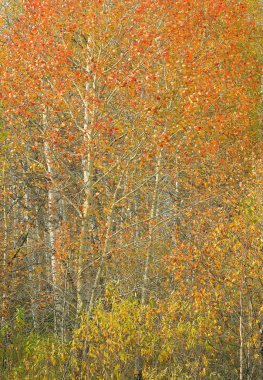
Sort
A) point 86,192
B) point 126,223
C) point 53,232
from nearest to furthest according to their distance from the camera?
point 86,192 → point 126,223 → point 53,232

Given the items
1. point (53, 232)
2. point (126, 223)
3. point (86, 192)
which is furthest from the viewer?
point (53, 232)

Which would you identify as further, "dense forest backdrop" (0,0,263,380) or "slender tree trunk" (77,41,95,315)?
"slender tree trunk" (77,41,95,315)

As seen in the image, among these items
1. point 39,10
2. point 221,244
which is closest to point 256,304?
point 221,244

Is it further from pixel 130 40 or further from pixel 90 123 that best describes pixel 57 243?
pixel 130 40

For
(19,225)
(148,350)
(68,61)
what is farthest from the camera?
(19,225)

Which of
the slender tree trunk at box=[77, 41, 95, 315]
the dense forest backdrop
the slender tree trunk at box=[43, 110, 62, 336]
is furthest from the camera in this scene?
the slender tree trunk at box=[43, 110, 62, 336]

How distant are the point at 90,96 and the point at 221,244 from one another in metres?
3.85

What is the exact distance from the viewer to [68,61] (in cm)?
1254

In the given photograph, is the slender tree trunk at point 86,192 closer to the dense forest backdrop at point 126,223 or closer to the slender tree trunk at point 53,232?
the dense forest backdrop at point 126,223

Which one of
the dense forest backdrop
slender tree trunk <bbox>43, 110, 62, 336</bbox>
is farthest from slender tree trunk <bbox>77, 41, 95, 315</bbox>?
slender tree trunk <bbox>43, 110, 62, 336</bbox>

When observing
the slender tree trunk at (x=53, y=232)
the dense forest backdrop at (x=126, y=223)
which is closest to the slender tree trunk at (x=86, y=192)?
the dense forest backdrop at (x=126, y=223)

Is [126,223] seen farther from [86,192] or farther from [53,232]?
[53,232]

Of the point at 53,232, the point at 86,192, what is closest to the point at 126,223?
the point at 86,192

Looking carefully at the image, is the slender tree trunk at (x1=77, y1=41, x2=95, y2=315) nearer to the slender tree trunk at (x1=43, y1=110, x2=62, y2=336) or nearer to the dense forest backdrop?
the dense forest backdrop
